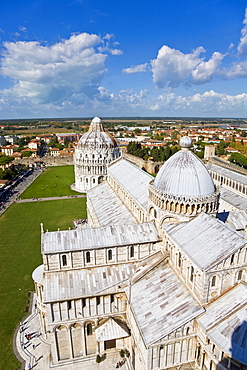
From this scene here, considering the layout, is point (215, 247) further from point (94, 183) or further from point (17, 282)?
point (94, 183)

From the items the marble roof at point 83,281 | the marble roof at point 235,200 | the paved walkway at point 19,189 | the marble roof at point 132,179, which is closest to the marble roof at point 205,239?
the marble roof at point 83,281

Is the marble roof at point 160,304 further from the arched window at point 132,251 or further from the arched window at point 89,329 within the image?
the arched window at point 89,329

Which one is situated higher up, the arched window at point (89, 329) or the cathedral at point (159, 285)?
the cathedral at point (159, 285)

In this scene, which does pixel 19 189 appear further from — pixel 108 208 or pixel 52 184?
pixel 108 208

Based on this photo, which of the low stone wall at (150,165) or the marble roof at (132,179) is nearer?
the marble roof at (132,179)

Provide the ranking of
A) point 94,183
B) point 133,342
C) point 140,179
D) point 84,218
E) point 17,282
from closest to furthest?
point 133,342, point 17,282, point 140,179, point 84,218, point 94,183

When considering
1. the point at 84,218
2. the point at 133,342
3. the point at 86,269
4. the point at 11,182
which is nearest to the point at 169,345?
the point at 133,342

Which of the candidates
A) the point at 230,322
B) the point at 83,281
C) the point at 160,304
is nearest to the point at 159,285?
the point at 160,304
